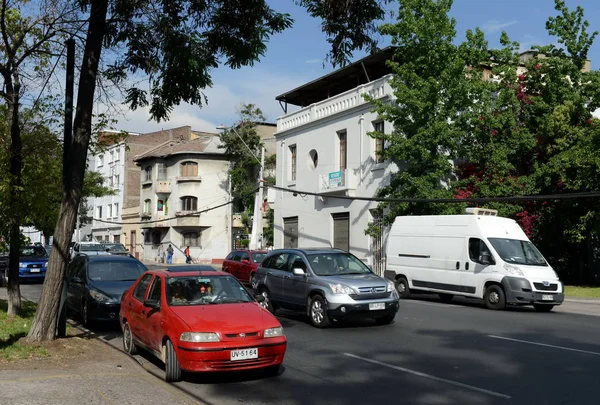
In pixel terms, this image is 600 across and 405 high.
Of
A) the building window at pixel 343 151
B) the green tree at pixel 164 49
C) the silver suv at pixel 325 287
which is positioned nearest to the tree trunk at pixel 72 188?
the green tree at pixel 164 49

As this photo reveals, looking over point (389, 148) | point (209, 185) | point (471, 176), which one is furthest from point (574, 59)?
point (209, 185)

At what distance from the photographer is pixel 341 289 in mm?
13711

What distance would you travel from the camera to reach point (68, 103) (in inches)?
461

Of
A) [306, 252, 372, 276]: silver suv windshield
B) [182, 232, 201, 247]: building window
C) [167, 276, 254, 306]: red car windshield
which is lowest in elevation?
[167, 276, 254, 306]: red car windshield

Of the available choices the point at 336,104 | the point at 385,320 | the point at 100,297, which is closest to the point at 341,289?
the point at 385,320

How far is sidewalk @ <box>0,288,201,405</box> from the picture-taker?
7289 millimetres

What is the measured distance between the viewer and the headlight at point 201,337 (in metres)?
8.38

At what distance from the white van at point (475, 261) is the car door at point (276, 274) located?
621 centimetres

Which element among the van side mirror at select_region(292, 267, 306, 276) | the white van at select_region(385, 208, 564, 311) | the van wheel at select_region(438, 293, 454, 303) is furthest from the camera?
the van wheel at select_region(438, 293, 454, 303)

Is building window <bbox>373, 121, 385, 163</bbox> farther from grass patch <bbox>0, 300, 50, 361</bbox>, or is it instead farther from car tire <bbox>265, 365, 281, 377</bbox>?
car tire <bbox>265, 365, 281, 377</bbox>

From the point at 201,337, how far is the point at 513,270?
39.9ft

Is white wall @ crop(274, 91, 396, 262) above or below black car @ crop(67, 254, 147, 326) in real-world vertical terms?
above

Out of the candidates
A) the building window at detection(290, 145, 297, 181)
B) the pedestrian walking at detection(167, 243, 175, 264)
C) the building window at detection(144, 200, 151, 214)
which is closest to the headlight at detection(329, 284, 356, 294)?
the building window at detection(290, 145, 297, 181)

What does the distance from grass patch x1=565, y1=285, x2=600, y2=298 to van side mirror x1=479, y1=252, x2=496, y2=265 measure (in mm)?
6065
